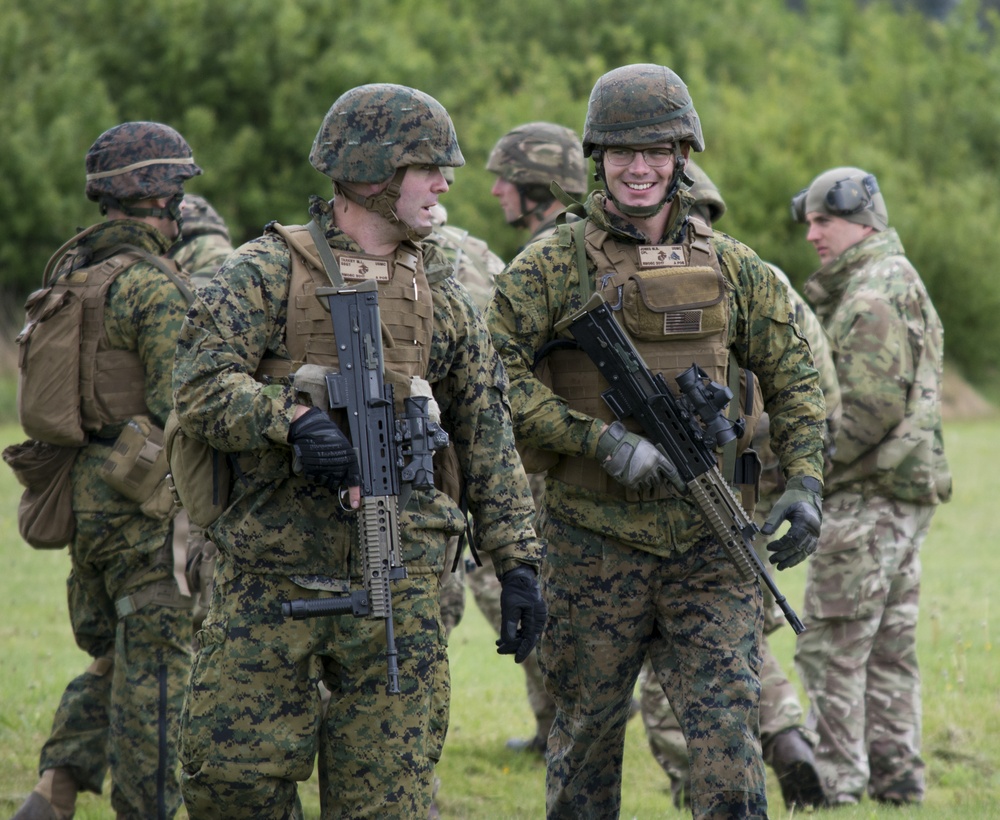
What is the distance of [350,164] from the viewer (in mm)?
4234

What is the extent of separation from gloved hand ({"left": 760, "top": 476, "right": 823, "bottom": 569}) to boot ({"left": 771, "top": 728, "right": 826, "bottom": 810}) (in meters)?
1.88

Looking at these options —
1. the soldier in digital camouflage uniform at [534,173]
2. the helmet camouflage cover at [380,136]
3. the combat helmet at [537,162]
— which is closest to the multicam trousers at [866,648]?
the soldier in digital camouflage uniform at [534,173]

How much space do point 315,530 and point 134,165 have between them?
2.41 meters

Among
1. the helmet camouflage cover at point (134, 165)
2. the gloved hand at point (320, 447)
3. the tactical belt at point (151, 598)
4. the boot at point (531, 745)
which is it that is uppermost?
the helmet camouflage cover at point (134, 165)

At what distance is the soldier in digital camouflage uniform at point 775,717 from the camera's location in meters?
6.36

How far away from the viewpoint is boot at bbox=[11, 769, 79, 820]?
5953mm

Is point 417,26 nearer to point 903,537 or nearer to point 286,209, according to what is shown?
point 286,209

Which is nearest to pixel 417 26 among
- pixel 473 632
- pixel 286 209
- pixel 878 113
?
pixel 286 209

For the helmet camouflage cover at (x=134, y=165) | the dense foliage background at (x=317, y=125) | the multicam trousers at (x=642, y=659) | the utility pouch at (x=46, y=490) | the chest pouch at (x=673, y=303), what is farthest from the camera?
the dense foliage background at (x=317, y=125)

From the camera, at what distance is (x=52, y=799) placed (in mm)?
5996

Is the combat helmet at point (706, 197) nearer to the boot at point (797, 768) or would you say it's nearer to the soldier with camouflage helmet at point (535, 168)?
the soldier with camouflage helmet at point (535, 168)

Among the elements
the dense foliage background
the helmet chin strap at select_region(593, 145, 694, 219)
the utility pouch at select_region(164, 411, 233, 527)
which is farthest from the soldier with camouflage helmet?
the dense foliage background

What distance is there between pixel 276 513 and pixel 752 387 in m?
1.83

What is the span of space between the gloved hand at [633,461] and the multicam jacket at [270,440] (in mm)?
468
